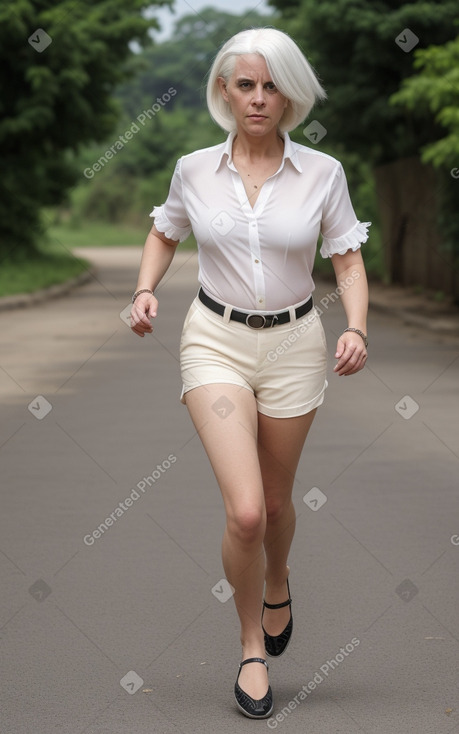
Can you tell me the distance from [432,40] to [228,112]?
17.8 meters

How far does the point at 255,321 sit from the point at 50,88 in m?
24.1

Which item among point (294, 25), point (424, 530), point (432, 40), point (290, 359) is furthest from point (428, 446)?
point (294, 25)

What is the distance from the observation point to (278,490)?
4250 mm

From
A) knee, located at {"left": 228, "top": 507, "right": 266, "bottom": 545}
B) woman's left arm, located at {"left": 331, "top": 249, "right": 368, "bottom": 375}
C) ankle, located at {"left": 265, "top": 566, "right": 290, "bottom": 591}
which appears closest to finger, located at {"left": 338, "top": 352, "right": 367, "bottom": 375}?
woman's left arm, located at {"left": 331, "top": 249, "right": 368, "bottom": 375}

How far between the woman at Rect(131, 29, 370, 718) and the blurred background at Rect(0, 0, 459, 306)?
33.8 feet

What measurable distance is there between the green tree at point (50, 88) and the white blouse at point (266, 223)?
22.7m

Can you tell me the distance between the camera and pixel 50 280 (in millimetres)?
25328

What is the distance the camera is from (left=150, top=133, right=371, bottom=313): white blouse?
3.94 meters

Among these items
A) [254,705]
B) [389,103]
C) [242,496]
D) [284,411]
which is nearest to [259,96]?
[284,411]

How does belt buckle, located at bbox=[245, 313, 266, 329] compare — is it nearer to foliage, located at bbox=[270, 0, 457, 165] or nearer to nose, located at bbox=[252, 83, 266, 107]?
nose, located at bbox=[252, 83, 266, 107]

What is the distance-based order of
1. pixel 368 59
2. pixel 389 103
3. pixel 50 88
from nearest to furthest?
pixel 389 103
pixel 368 59
pixel 50 88

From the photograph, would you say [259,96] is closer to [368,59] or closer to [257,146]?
[257,146]

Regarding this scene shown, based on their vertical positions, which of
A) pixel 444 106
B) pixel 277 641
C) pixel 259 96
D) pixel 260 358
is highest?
pixel 259 96

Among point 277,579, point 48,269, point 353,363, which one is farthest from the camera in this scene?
point 48,269
